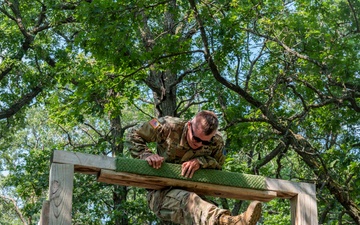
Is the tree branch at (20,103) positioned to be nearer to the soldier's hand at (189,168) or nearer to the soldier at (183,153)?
the soldier at (183,153)

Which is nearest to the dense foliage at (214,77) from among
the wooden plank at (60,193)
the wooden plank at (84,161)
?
the wooden plank at (84,161)

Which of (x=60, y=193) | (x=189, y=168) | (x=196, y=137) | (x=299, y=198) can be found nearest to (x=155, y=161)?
(x=189, y=168)

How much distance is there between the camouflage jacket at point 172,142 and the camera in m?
4.93

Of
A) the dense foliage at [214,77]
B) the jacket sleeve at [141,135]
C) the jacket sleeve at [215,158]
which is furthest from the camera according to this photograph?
the dense foliage at [214,77]

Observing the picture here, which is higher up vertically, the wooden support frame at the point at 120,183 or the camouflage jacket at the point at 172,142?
the camouflage jacket at the point at 172,142

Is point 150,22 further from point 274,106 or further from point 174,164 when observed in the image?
point 174,164

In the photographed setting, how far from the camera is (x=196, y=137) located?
479 centimetres

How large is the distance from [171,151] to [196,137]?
0.92 ft

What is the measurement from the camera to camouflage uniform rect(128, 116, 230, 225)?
4.75m

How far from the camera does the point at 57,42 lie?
44.1ft

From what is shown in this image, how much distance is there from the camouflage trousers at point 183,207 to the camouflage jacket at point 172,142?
31 cm

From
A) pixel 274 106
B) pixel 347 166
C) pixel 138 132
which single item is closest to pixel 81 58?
pixel 274 106

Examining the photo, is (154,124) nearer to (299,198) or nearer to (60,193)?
(60,193)

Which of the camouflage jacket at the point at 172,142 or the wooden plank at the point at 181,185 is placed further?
the camouflage jacket at the point at 172,142
